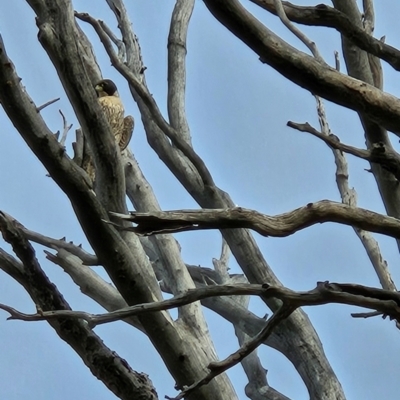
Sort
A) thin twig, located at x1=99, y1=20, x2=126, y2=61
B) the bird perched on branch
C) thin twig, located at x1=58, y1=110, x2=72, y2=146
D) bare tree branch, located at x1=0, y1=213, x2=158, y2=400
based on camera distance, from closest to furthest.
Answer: bare tree branch, located at x1=0, y1=213, x2=158, y2=400 < thin twig, located at x1=58, y1=110, x2=72, y2=146 < thin twig, located at x1=99, y1=20, x2=126, y2=61 < the bird perched on branch

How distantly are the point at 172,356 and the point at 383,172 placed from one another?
1.26m

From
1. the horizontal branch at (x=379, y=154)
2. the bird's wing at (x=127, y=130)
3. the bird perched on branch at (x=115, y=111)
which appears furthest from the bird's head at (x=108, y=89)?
the horizontal branch at (x=379, y=154)

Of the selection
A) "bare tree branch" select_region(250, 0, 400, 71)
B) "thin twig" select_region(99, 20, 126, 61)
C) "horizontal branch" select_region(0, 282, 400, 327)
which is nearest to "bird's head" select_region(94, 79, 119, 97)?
"thin twig" select_region(99, 20, 126, 61)

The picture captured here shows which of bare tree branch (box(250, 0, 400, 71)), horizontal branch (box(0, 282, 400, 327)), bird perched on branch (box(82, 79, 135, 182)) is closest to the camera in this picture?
horizontal branch (box(0, 282, 400, 327))

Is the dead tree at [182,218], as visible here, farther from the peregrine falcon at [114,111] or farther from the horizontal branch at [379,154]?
the peregrine falcon at [114,111]

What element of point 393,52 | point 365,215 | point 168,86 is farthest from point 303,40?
point 365,215

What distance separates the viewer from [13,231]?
2895mm

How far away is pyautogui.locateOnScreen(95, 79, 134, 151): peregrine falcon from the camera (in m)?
6.11

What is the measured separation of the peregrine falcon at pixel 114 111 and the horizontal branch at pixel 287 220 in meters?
3.56

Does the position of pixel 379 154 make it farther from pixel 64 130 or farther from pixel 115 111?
pixel 115 111

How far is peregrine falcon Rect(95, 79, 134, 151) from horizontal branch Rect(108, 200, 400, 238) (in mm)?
3564

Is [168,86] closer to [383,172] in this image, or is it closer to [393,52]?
[383,172]

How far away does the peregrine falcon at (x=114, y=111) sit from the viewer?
241 inches

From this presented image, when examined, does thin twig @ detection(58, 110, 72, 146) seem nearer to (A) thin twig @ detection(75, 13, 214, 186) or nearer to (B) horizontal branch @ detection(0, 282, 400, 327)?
(A) thin twig @ detection(75, 13, 214, 186)
